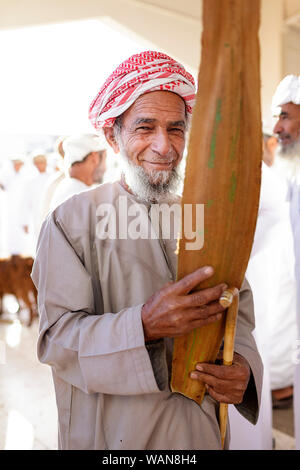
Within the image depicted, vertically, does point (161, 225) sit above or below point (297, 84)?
below

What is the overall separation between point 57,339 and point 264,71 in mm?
3153

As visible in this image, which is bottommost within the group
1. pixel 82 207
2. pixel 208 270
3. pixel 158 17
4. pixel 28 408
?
pixel 28 408

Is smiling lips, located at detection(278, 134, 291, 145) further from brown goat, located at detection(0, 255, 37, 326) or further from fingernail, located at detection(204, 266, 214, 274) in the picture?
brown goat, located at detection(0, 255, 37, 326)

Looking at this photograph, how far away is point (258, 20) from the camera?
2.28 feet

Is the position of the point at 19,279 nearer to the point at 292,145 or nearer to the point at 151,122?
the point at 292,145

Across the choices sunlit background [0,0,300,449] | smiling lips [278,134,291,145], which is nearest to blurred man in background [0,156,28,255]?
sunlit background [0,0,300,449]

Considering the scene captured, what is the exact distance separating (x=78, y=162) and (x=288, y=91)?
55.9 inches

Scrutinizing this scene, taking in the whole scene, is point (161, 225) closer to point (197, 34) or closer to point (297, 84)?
point (297, 84)

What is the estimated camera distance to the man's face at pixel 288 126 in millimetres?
1779

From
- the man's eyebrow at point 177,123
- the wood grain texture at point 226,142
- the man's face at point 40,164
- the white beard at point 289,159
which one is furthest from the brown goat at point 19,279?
the wood grain texture at point 226,142

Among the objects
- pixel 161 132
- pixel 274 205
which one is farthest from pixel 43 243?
pixel 274 205

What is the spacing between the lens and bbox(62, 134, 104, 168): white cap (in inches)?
93.4

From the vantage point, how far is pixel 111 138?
52.7 inches

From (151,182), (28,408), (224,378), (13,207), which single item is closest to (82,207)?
(151,182)
